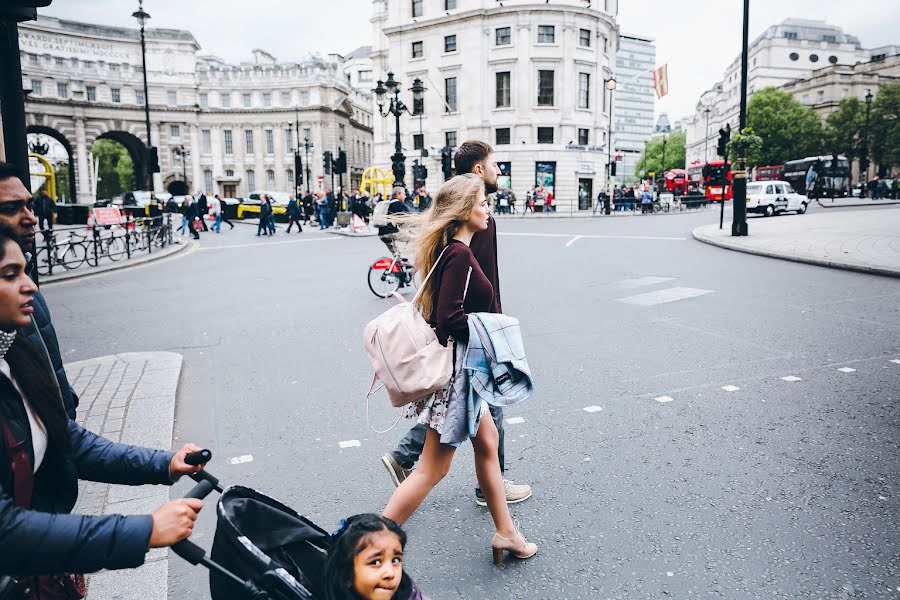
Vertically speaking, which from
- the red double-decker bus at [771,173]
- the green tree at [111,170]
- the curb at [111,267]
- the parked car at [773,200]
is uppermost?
the green tree at [111,170]

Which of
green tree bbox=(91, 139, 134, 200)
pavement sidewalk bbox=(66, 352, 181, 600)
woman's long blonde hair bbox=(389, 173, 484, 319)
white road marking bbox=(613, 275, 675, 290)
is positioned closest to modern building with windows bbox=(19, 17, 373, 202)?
green tree bbox=(91, 139, 134, 200)

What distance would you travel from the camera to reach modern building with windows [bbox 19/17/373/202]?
72.4m

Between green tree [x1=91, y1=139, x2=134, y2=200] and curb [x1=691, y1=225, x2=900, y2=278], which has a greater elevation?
green tree [x1=91, y1=139, x2=134, y2=200]

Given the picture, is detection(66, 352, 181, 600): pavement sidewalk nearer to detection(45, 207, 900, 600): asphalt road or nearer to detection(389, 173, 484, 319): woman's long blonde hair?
detection(45, 207, 900, 600): asphalt road

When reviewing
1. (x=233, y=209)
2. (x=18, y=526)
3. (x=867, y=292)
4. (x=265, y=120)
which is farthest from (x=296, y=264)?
(x=265, y=120)

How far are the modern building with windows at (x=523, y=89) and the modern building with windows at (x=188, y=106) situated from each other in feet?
77.1

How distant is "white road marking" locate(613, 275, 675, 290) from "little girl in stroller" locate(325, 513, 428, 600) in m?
9.60

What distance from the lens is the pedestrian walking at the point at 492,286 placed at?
342 centimetres

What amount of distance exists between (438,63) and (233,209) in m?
Answer: 22.4

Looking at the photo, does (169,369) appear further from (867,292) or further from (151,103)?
(151,103)

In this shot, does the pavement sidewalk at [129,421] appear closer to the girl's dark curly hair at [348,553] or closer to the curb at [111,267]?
the girl's dark curly hair at [348,553]

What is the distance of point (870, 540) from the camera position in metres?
3.18

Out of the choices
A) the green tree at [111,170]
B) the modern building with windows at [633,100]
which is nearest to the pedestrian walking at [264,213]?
the green tree at [111,170]

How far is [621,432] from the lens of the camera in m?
4.67
